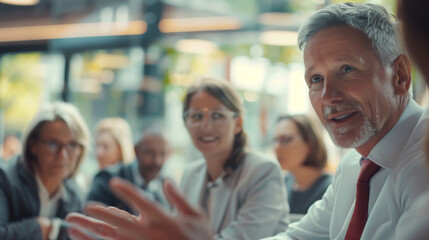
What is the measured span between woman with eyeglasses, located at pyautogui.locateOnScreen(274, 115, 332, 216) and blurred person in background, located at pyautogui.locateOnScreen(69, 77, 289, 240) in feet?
2.78

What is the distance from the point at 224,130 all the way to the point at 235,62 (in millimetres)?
4135

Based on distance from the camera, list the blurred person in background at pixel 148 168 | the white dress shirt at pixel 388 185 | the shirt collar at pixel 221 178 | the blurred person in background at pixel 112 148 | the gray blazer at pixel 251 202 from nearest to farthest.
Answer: the white dress shirt at pixel 388 185, the gray blazer at pixel 251 202, the shirt collar at pixel 221 178, the blurred person in background at pixel 148 168, the blurred person in background at pixel 112 148

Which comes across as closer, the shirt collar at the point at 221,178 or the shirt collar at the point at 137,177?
the shirt collar at the point at 221,178

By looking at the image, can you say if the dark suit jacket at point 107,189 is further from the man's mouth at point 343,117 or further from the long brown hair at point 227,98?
Result: the man's mouth at point 343,117

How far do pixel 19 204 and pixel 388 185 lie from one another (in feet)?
6.29

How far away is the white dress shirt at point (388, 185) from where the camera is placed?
1.25 meters

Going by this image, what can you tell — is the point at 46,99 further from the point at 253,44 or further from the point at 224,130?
the point at 224,130

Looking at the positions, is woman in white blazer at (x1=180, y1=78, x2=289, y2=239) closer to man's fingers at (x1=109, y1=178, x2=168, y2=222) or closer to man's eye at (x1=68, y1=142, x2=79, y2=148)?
man's eye at (x1=68, y1=142, x2=79, y2=148)

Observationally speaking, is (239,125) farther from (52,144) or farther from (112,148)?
(112,148)

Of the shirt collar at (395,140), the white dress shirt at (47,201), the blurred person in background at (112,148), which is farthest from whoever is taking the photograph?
the blurred person in background at (112,148)

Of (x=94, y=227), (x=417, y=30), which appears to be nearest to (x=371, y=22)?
(x=417, y=30)

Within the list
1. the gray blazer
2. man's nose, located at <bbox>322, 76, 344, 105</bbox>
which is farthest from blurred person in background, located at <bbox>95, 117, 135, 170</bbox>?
man's nose, located at <bbox>322, 76, 344, 105</bbox>

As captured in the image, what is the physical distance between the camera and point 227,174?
2.30 metres

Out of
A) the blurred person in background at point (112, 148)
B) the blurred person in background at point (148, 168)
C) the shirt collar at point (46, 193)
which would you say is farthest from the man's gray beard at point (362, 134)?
the blurred person in background at point (112, 148)
